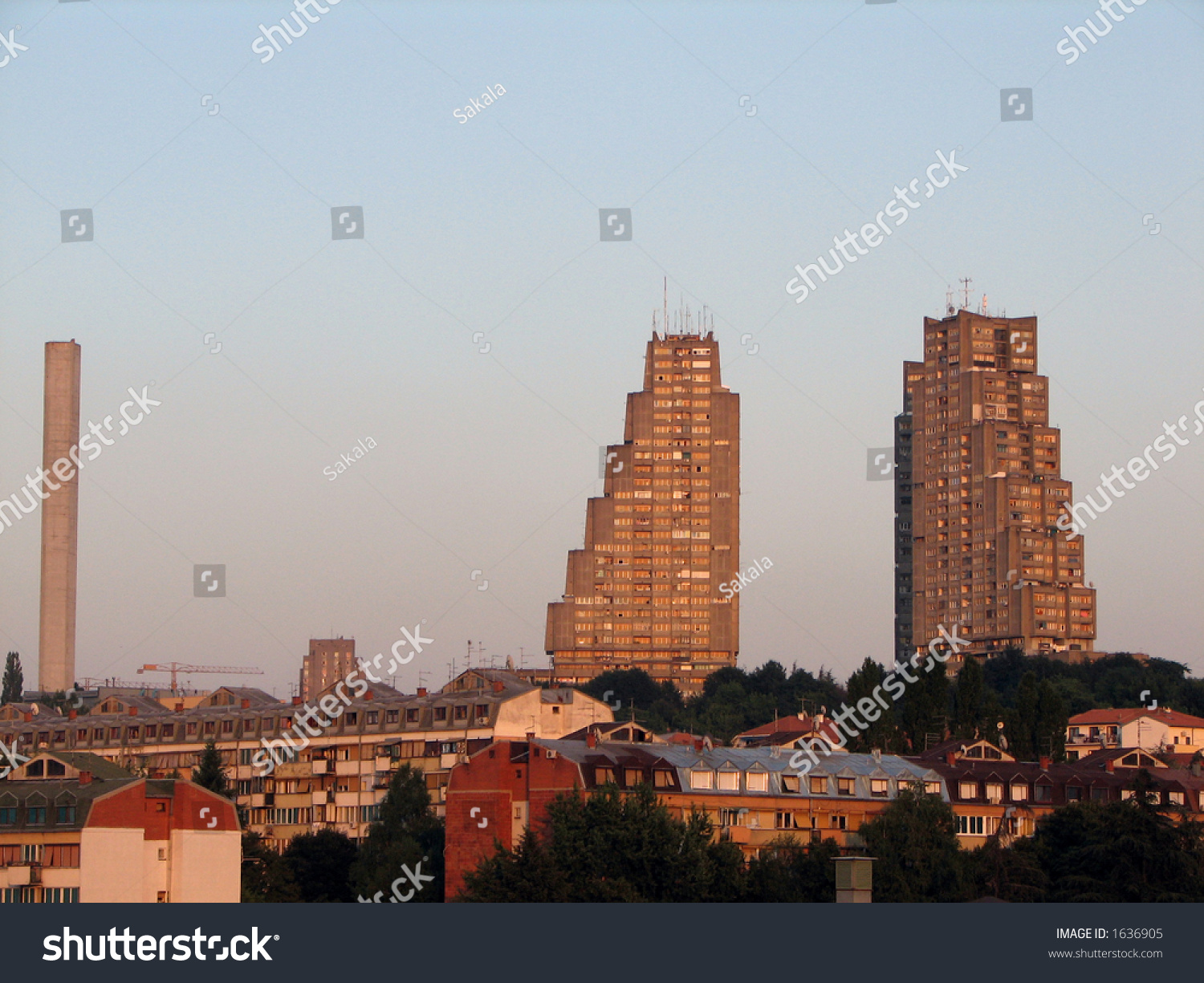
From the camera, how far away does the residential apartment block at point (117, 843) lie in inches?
3063

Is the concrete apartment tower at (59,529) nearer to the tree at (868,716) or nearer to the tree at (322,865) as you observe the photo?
the tree at (868,716)

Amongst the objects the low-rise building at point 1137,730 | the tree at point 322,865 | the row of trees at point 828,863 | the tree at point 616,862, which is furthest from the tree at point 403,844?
the low-rise building at point 1137,730

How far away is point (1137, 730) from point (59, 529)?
296 feet

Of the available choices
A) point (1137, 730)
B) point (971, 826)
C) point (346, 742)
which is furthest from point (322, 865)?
point (1137, 730)

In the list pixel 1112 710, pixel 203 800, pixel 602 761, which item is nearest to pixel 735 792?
pixel 602 761

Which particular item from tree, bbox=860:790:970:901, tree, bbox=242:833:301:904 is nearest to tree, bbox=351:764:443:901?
tree, bbox=242:833:301:904

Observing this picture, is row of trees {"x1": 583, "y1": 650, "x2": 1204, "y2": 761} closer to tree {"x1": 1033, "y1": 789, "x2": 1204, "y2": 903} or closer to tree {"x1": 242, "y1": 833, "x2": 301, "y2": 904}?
tree {"x1": 1033, "y1": 789, "x2": 1204, "y2": 903}

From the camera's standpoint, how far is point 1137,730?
142 meters

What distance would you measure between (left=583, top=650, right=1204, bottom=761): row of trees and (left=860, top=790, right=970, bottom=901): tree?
39.3 m

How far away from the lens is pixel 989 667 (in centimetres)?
19475

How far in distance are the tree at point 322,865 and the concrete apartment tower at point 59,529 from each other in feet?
292

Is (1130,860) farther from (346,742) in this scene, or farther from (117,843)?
(346,742)

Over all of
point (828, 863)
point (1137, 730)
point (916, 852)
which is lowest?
point (828, 863)
